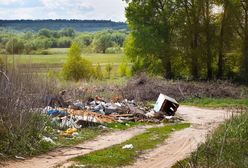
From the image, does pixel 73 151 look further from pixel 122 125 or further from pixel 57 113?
pixel 122 125

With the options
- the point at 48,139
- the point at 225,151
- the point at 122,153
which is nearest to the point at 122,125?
the point at 48,139

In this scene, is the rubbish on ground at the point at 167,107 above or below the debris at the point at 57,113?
below

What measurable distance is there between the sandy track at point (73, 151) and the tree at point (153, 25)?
22.7 meters

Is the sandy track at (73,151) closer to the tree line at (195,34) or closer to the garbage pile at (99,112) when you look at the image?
the garbage pile at (99,112)

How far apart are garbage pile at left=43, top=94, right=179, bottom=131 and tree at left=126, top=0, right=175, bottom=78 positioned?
620 inches

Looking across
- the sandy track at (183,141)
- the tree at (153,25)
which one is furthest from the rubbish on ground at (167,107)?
the tree at (153,25)

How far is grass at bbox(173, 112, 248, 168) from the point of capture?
34.9ft

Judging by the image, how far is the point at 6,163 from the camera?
13.2 metres

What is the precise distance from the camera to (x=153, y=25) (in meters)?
41.7

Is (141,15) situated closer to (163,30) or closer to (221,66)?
(163,30)

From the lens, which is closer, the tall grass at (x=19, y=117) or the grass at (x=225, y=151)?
the grass at (x=225, y=151)

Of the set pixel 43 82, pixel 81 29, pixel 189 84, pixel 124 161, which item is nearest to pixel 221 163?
pixel 124 161

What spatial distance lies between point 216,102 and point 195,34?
37.9 ft

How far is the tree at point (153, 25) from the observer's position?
41.2 metres
